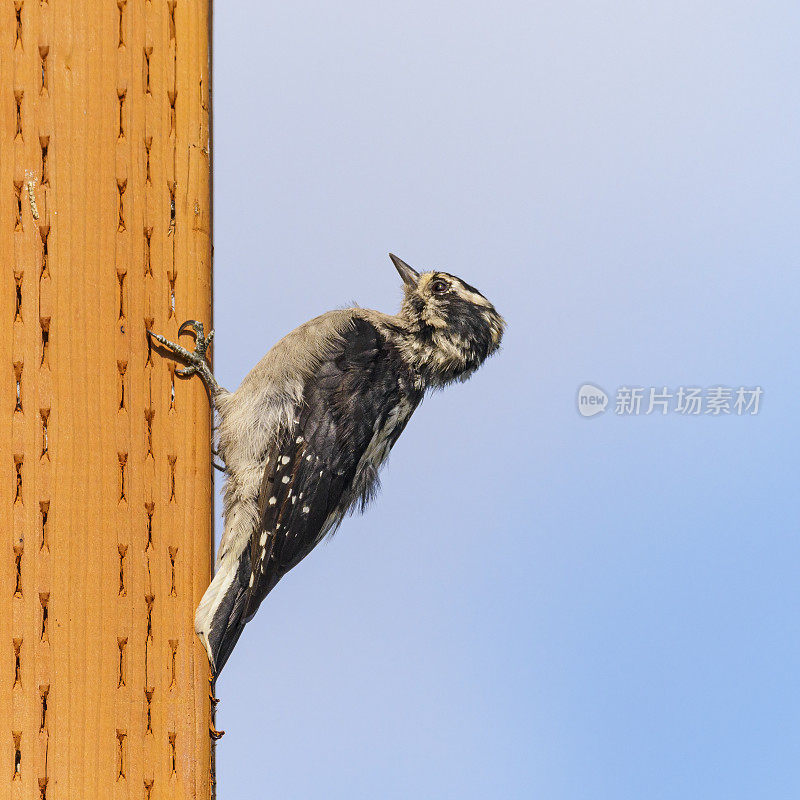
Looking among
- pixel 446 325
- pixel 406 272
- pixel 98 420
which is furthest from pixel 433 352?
pixel 98 420

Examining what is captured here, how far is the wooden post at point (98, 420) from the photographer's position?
7.22 ft

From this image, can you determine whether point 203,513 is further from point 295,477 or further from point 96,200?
point 96,200

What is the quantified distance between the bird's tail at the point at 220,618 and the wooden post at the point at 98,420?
37mm

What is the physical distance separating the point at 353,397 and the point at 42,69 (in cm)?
146

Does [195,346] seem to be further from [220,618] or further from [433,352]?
[433,352]

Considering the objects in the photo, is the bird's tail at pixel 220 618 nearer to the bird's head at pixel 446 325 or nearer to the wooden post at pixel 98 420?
the wooden post at pixel 98 420

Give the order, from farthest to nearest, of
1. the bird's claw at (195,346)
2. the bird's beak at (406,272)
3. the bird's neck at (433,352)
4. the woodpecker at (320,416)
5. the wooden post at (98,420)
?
1. the bird's beak at (406,272)
2. the bird's neck at (433,352)
3. the woodpecker at (320,416)
4. the bird's claw at (195,346)
5. the wooden post at (98,420)

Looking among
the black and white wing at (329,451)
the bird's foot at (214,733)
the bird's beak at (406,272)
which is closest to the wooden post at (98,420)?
the bird's foot at (214,733)

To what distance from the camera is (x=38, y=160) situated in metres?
2.30

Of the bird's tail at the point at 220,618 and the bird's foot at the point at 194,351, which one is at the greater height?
the bird's foot at the point at 194,351

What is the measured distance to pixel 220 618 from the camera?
2.52 m

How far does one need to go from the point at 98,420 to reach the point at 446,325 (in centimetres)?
169

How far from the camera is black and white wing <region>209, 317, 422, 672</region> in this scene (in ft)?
9.77

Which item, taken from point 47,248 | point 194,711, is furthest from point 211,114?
point 194,711
